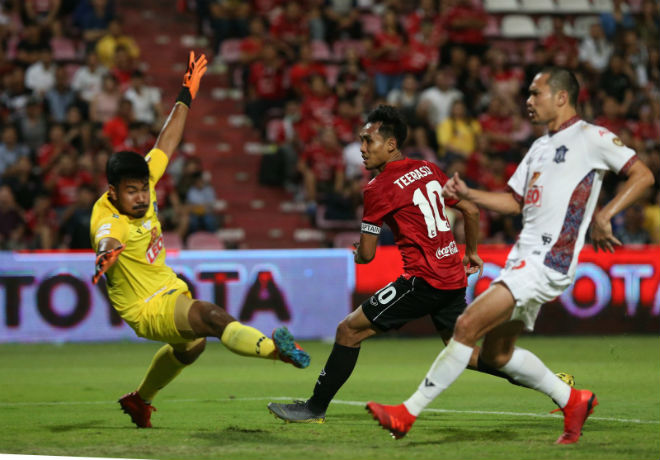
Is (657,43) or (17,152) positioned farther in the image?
(657,43)

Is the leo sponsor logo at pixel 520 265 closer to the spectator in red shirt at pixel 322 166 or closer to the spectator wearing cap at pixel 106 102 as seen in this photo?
the spectator in red shirt at pixel 322 166

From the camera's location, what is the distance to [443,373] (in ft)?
20.2

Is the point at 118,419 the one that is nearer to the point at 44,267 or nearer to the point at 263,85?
the point at 44,267

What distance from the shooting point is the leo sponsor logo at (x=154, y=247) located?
23.6ft

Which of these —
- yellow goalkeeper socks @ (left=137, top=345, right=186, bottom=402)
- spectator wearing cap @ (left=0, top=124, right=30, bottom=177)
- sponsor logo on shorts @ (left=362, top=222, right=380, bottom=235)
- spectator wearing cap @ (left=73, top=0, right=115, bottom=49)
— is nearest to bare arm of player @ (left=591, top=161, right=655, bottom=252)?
sponsor logo on shorts @ (left=362, top=222, right=380, bottom=235)

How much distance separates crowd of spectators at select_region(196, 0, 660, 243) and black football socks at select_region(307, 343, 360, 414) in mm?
9455

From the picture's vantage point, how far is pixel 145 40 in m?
19.9

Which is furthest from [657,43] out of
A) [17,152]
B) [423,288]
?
[423,288]

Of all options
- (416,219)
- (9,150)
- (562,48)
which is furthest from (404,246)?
(562,48)

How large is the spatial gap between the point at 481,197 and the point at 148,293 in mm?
2423

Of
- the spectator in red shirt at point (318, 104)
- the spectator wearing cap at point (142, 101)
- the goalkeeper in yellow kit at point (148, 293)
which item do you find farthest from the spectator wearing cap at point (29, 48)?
the goalkeeper in yellow kit at point (148, 293)

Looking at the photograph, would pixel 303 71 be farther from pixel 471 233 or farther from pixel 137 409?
pixel 137 409

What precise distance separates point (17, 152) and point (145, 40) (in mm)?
4575

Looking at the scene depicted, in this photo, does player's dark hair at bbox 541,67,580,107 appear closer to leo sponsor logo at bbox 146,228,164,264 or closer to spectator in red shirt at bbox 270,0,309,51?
leo sponsor logo at bbox 146,228,164,264
